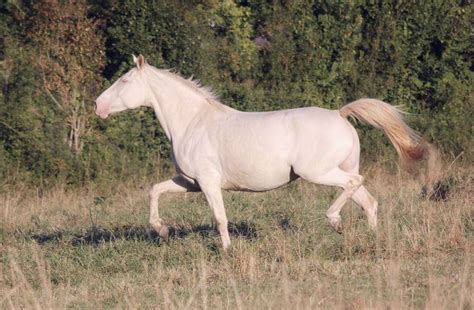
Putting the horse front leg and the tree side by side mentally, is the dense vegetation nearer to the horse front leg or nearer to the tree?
the tree

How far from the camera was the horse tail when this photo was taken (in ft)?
32.5

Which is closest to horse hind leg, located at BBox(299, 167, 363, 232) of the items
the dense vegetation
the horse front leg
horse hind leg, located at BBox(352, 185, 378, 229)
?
horse hind leg, located at BBox(352, 185, 378, 229)

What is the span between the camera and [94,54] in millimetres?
19406

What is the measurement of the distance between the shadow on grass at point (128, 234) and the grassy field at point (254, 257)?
0.08 feet

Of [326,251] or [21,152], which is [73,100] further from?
[326,251]

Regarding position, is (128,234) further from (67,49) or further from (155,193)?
(67,49)

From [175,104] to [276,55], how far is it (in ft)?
30.4

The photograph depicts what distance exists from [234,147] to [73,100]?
26.7 ft

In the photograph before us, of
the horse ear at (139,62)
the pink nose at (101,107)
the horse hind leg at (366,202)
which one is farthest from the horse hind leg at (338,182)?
the pink nose at (101,107)

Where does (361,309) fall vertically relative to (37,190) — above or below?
above

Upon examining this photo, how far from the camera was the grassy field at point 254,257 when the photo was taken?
7406 millimetres

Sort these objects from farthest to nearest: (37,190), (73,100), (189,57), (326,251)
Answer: (189,57), (73,100), (37,190), (326,251)

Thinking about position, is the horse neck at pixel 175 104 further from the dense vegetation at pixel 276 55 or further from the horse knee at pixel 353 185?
the dense vegetation at pixel 276 55

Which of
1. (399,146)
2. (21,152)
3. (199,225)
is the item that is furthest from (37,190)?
(399,146)
